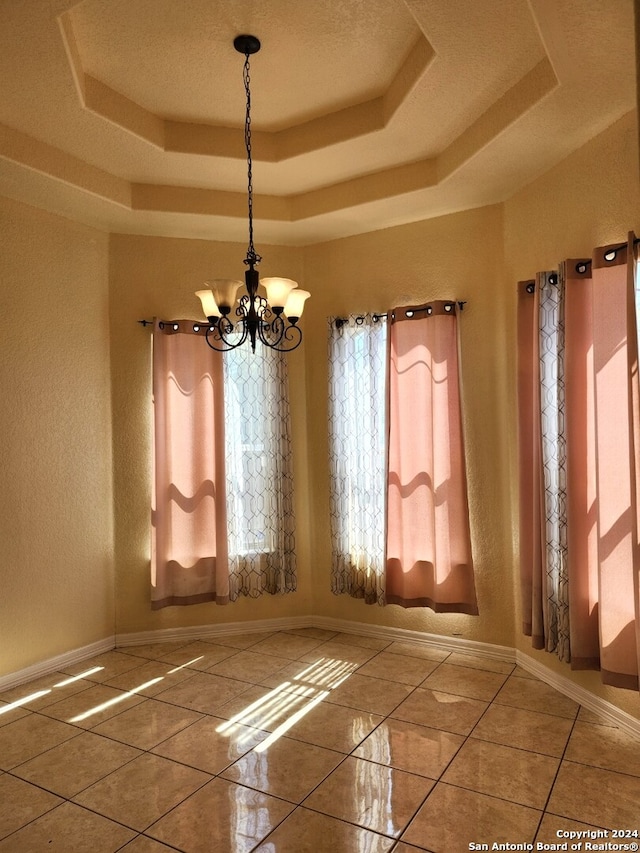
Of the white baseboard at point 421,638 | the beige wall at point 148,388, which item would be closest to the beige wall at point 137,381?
the beige wall at point 148,388

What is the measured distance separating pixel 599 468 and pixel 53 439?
3113 millimetres

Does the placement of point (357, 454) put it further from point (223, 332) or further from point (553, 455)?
point (223, 332)

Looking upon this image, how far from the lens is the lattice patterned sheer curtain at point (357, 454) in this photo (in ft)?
13.0

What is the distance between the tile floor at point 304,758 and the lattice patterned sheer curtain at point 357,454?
0.58m

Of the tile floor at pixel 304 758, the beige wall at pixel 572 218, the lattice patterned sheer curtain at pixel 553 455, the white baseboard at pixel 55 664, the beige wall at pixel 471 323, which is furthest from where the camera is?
the beige wall at pixel 471 323

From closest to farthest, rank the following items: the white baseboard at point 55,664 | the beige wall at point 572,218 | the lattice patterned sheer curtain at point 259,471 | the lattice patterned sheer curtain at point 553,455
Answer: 1. the beige wall at point 572,218
2. the lattice patterned sheer curtain at point 553,455
3. the white baseboard at point 55,664
4. the lattice patterned sheer curtain at point 259,471

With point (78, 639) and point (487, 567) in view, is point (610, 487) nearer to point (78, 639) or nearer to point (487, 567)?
point (487, 567)

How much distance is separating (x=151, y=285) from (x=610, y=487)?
10.3 ft

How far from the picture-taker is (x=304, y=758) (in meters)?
2.60

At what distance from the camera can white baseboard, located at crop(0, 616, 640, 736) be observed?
→ 9.84ft

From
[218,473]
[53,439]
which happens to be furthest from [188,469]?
[53,439]

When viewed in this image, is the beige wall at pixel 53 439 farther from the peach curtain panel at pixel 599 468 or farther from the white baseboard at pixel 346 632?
the peach curtain panel at pixel 599 468

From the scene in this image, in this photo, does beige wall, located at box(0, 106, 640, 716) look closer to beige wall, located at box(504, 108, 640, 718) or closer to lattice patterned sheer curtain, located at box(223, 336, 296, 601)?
beige wall, located at box(504, 108, 640, 718)

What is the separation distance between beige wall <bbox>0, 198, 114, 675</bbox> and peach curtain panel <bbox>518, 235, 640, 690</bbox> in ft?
9.02
